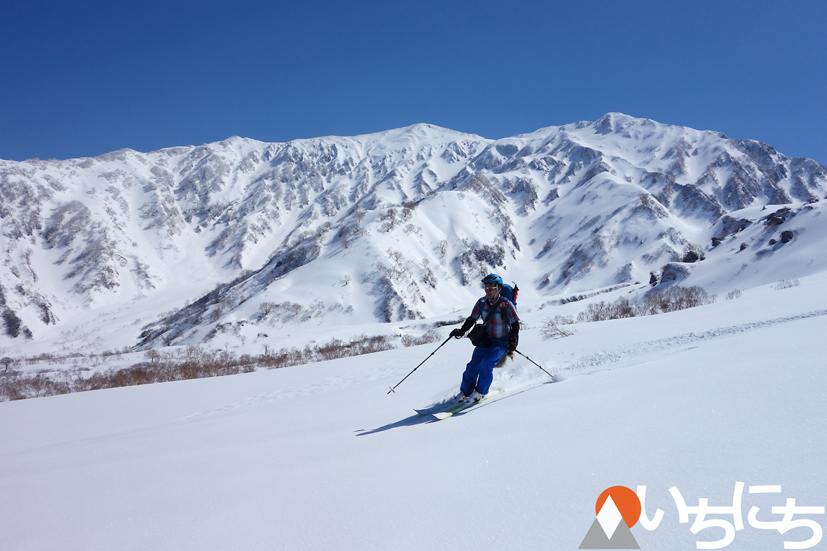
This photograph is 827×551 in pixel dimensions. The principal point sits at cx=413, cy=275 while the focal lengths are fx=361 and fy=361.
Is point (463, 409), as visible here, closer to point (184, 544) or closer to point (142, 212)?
point (184, 544)

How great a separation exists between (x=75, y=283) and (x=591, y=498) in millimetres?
120230

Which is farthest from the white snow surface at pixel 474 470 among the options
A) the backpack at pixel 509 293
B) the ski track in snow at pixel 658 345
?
the backpack at pixel 509 293

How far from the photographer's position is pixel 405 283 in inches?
2279

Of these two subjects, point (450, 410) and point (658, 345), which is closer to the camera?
point (450, 410)

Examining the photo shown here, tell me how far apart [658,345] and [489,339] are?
9.79 ft

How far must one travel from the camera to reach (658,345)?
610cm

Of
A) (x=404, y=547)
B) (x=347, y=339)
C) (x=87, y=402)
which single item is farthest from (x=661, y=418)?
(x=347, y=339)

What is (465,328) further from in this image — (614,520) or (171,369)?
(171,369)

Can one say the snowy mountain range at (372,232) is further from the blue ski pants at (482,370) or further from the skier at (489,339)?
the blue ski pants at (482,370)

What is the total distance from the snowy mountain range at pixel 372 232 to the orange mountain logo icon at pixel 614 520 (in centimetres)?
3645

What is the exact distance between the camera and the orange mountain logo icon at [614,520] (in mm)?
1458

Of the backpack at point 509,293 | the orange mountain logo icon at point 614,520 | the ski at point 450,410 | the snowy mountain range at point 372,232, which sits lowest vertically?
the ski at point 450,410
